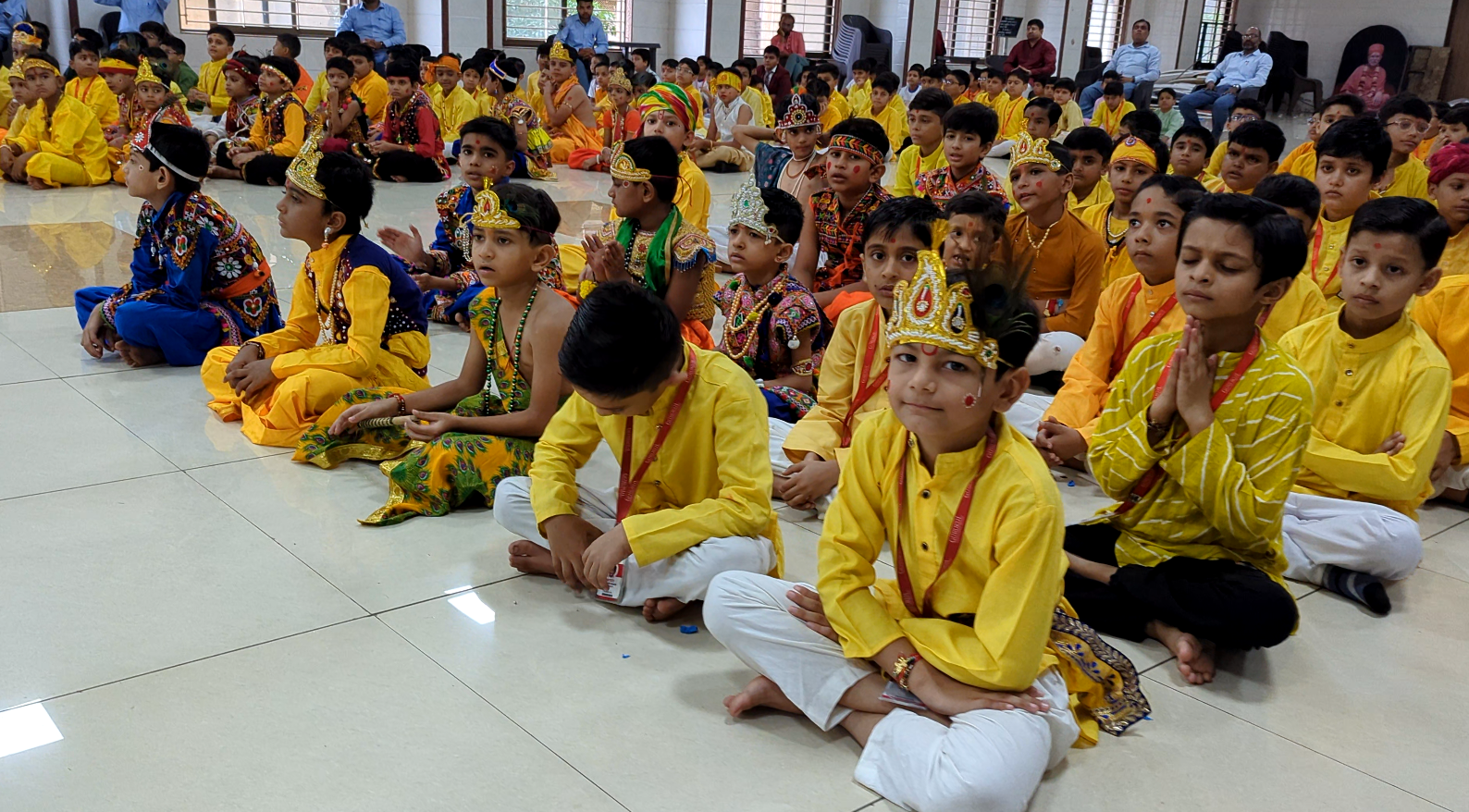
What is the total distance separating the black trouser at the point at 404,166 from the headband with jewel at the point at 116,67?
1731 mm

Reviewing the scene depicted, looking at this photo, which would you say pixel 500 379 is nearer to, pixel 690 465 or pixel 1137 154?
pixel 690 465

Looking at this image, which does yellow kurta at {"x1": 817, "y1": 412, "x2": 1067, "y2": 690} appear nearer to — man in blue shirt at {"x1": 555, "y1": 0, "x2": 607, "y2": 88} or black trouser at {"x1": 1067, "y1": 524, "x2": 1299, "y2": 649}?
black trouser at {"x1": 1067, "y1": 524, "x2": 1299, "y2": 649}

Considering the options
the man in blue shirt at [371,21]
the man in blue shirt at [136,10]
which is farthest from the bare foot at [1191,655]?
the man in blue shirt at [136,10]

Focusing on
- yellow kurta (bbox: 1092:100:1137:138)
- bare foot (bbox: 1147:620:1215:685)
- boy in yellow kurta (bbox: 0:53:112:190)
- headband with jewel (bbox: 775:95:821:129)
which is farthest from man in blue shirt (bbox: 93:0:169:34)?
bare foot (bbox: 1147:620:1215:685)

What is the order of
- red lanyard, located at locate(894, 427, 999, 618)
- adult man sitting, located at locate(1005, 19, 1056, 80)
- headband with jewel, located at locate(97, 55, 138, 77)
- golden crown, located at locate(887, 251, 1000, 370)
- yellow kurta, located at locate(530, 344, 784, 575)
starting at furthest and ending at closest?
adult man sitting, located at locate(1005, 19, 1056, 80), headband with jewel, located at locate(97, 55, 138, 77), yellow kurta, located at locate(530, 344, 784, 575), red lanyard, located at locate(894, 427, 999, 618), golden crown, located at locate(887, 251, 1000, 370)

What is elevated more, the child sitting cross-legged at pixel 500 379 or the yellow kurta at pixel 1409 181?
the yellow kurta at pixel 1409 181

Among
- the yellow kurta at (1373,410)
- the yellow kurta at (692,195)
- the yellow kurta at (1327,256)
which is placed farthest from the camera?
the yellow kurta at (692,195)

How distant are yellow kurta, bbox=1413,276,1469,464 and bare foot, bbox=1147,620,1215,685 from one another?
140 cm

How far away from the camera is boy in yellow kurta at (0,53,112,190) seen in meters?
6.90

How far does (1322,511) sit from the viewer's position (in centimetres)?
251

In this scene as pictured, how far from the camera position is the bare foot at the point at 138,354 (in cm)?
359

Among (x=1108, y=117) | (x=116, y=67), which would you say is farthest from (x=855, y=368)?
(x=1108, y=117)

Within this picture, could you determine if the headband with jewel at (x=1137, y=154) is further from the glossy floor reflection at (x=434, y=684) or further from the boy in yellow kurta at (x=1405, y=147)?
the glossy floor reflection at (x=434, y=684)

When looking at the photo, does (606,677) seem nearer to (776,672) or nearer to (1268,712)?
(776,672)
